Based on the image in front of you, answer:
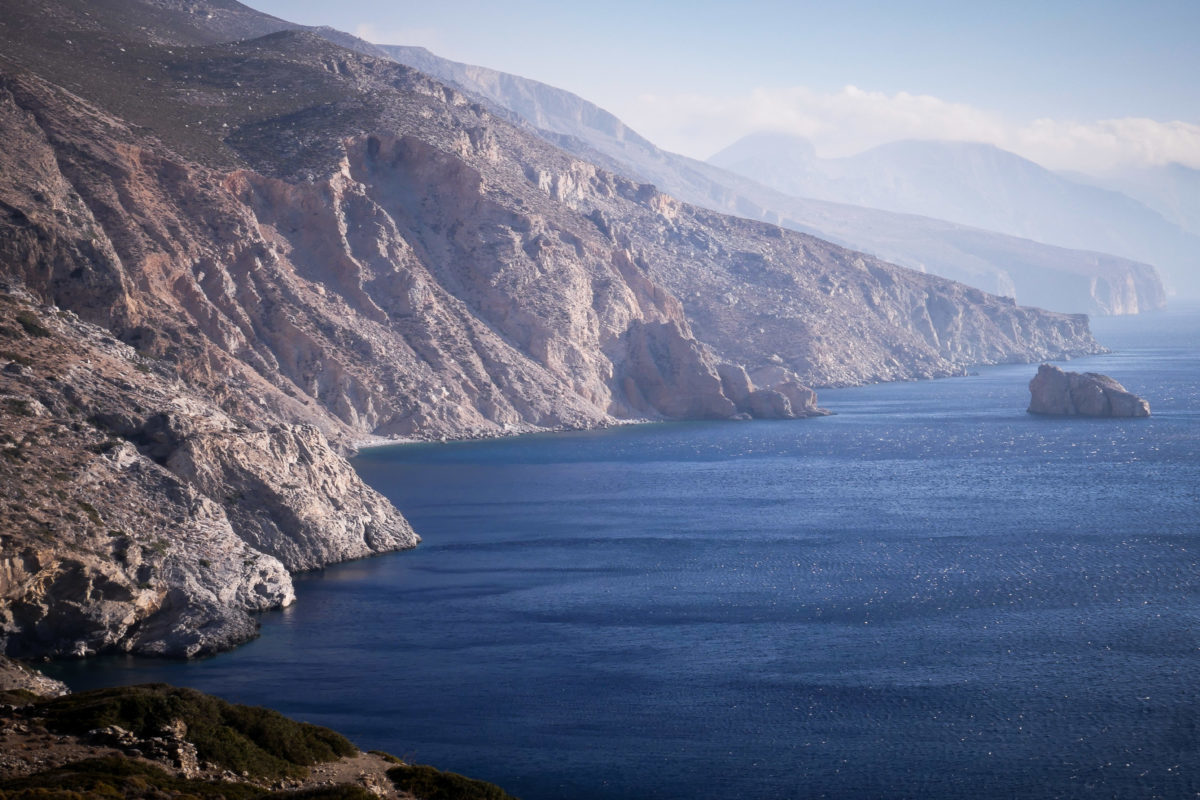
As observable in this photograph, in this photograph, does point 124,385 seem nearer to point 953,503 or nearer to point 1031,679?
point 1031,679

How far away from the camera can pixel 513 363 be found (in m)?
131

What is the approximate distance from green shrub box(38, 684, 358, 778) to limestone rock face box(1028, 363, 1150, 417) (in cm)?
12979

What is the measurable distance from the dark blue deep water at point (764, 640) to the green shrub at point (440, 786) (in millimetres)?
3841

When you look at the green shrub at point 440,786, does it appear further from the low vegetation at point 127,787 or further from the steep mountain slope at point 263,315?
the steep mountain slope at point 263,315

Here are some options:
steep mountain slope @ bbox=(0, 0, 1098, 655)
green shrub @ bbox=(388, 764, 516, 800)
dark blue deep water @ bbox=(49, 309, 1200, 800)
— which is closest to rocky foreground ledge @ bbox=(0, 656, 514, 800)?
green shrub @ bbox=(388, 764, 516, 800)

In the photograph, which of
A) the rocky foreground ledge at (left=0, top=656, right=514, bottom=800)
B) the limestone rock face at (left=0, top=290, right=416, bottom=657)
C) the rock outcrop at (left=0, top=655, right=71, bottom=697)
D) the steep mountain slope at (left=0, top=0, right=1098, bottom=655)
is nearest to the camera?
the rocky foreground ledge at (left=0, top=656, right=514, bottom=800)

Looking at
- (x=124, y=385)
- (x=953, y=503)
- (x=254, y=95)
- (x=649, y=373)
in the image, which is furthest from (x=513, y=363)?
(x=124, y=385)

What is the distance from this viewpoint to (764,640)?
51.9m

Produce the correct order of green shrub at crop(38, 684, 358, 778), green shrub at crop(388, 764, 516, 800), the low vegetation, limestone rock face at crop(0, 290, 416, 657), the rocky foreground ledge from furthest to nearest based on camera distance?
limestone rock face at crop(0, 290, 416, 657)
green shrub at crop(38, 684, 358, 778)
green shrub at crop(388, 764, 516, 800)
the rocky foreground ledge
the low vegetation

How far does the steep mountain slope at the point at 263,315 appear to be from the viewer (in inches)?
2119

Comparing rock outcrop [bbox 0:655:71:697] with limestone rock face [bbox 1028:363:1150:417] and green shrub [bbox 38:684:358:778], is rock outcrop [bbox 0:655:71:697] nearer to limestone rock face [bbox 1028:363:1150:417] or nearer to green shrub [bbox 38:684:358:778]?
green shrub [bbox 38:684:358:778]

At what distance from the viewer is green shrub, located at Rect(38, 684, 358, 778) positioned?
107 ft

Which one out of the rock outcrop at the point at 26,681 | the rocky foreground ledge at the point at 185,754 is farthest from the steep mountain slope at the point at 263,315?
the rocky foreground ledge at the point at 185,754

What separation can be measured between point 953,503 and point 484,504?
125ft
